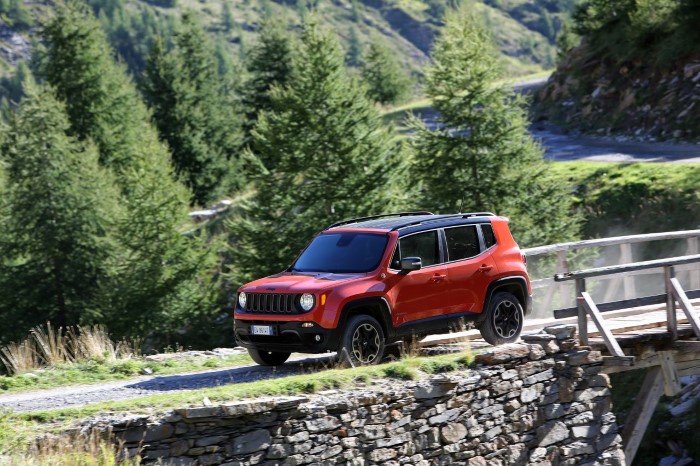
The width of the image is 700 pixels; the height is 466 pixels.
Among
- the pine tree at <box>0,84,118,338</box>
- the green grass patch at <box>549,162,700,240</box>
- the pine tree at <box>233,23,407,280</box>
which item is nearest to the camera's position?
the green grass patch at <box>549,162,700,240</box>

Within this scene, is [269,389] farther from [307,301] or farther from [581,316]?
[581,316]

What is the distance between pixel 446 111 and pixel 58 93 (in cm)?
2490

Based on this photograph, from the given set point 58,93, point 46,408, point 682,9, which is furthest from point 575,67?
point 46,408

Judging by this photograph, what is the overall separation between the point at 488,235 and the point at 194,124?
35.3 m

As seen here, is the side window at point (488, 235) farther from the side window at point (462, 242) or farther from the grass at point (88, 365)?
the grass at point (88, 365)

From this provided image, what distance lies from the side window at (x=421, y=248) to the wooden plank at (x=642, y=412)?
3.60m

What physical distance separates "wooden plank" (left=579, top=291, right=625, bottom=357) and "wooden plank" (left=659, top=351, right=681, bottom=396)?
1.00 meters

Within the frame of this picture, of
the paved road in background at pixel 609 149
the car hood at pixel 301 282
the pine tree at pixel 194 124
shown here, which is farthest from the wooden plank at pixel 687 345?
the pine tree at pixel 194 124

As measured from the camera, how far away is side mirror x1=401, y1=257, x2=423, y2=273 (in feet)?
40.5

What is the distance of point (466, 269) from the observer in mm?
13211

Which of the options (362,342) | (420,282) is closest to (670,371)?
(420,282)

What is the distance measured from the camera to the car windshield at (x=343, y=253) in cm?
1270

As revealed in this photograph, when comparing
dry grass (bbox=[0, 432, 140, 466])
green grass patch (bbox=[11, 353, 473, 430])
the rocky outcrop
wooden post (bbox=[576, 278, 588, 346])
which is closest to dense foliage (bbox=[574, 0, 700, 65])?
the rocky outcrop

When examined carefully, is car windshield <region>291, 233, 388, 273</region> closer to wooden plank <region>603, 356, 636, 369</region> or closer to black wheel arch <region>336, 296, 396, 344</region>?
black wheel arch <region>336, 296, 396, 344</region>
